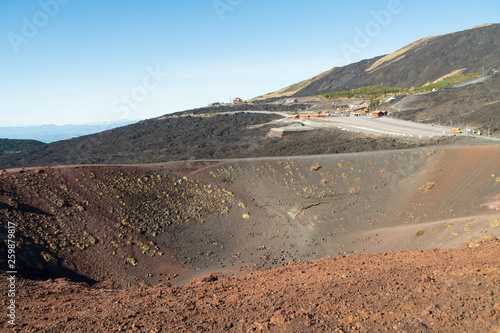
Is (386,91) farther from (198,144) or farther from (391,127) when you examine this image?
(198,144)

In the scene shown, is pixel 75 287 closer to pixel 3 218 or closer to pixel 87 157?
pixel 3 218

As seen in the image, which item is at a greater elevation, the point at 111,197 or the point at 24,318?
the point at 111,197

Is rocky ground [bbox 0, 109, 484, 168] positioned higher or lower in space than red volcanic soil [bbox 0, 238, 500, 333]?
higher

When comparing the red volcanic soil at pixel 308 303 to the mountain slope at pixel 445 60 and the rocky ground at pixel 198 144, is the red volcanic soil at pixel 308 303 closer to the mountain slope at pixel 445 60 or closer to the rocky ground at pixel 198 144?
the rocky ground at pixel 198 144

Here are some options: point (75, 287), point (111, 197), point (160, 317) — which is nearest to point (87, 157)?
point (111, 197)

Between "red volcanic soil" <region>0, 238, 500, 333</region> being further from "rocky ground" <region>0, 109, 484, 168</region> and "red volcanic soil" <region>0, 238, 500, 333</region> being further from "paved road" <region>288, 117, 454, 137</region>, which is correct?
"paved road" <region>288, 117, 454, 137</region>

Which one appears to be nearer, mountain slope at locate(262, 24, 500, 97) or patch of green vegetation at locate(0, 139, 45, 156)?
patch of green vegetation at locate(0, 139, 45, 156)

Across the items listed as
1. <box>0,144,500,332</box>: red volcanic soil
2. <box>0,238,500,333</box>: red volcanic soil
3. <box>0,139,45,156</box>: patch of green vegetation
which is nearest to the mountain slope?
<box>0,144,500,332</box>: red volcanic soil

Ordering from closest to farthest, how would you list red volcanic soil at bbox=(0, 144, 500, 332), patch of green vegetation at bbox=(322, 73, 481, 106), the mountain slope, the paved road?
red volcanic soil at bbox=(0, 144, 500, 332)
the paved road
patch of green vegetation at bbox=(322, 73, 481, 106)
the mountain slope

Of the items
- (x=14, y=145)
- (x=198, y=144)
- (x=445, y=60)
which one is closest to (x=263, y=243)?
(x=198, y=144)
